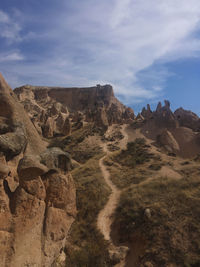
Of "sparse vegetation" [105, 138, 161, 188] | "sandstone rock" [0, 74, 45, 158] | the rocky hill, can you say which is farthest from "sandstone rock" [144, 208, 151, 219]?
"sandstone rock" [0, 74, 45, 158]

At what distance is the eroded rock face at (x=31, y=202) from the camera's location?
5547mm

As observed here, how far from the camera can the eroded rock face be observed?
5.55m

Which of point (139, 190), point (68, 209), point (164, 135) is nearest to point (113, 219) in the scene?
point (139, 190)

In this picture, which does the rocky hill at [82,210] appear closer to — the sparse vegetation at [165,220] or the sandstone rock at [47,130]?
the sparse vegetation at [165,220]

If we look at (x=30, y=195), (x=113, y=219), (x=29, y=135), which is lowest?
(x=113, y=219)

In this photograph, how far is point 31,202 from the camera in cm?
622

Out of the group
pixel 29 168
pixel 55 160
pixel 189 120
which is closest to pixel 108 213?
pixel 55 160

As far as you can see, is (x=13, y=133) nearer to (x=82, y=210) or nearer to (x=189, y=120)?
(x=82, y=210)

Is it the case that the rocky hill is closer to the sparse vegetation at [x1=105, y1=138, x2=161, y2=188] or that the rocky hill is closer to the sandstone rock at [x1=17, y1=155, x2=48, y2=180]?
the sandstone rock at [x1=17, y1=155, x2=48, y2=180]

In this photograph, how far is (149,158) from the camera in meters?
22.5


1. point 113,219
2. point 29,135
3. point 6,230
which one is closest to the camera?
point 6,230

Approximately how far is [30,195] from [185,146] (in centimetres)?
3451

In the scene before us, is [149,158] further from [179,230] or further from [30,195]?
[30,195]

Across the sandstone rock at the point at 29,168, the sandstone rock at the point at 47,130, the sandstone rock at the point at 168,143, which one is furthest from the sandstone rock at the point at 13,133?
the sandstone rock at the point at 168,143
